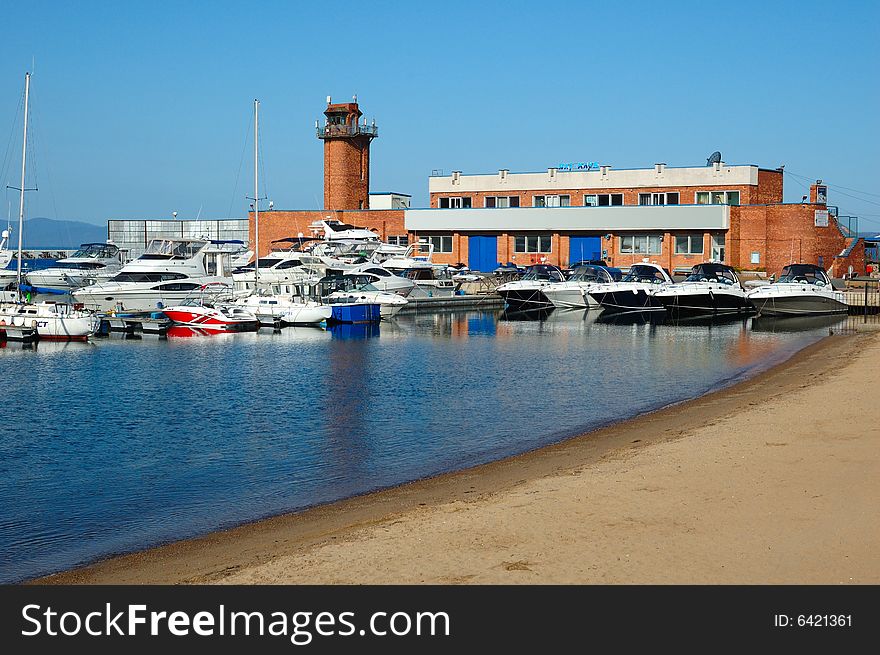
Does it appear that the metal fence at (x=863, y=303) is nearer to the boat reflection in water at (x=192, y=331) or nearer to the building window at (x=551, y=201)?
the building window at (x=551, y=201)

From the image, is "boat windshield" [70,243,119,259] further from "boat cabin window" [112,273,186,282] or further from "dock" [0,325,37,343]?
"dock" [0,325,37,343]

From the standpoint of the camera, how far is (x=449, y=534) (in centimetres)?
1105

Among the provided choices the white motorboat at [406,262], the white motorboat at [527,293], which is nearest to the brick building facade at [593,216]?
the white motorboat at [406,262]

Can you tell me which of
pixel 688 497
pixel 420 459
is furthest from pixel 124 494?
pixel 688 497

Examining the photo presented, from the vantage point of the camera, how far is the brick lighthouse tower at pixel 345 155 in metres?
81.1

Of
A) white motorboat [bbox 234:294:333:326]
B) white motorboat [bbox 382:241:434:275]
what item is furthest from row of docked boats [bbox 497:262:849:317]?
white motorboat [bbox 234:294:333:326]

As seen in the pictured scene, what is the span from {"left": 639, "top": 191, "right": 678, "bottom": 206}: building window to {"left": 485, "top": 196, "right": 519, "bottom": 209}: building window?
9.86m

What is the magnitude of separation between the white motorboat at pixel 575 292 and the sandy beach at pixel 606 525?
3863 centimetres

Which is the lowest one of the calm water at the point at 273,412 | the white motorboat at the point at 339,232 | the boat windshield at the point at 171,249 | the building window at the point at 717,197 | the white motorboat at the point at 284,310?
the calm water at the point at 273,412

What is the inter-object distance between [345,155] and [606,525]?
72.8m

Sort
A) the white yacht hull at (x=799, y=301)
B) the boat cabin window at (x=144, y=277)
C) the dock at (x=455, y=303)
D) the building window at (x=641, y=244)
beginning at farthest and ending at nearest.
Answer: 1. the building window at (x=641, y=244)
2. the dock at (x=455, y=303)
3. the white yacht hull at (x=799, y=301)
4. the boat cabin window at (x=144, y=277)

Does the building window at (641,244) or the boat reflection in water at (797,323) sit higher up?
the building window at (641,244)

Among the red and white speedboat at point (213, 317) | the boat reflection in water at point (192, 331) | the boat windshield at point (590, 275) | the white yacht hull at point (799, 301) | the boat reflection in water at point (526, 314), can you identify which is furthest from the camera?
the boat windshield at point (590, 275)

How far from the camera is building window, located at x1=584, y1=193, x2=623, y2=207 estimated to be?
7506 cm
